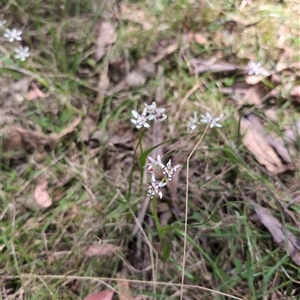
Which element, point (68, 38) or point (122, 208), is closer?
point (122, 208)

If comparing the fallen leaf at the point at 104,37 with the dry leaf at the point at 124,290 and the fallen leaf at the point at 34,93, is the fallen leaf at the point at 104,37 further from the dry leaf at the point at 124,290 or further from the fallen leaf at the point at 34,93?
the dry leaf at the point at 124,290

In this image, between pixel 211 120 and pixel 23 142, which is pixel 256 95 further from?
pixel 23 142

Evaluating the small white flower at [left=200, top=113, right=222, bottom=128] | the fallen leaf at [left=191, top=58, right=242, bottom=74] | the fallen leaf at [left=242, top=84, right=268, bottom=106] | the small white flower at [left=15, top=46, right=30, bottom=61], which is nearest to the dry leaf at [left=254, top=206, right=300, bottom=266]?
the small white flower at [left=200, top=113, right=222, bottom=128]

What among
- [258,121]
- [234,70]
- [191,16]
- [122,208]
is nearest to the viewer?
[122,208]

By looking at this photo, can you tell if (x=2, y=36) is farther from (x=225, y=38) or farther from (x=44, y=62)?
(x=225, y=38)

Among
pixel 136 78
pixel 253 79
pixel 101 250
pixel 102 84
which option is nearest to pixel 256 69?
pixel 253 79

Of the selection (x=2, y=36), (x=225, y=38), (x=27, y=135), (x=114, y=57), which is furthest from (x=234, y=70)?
(x=2, y=36)
